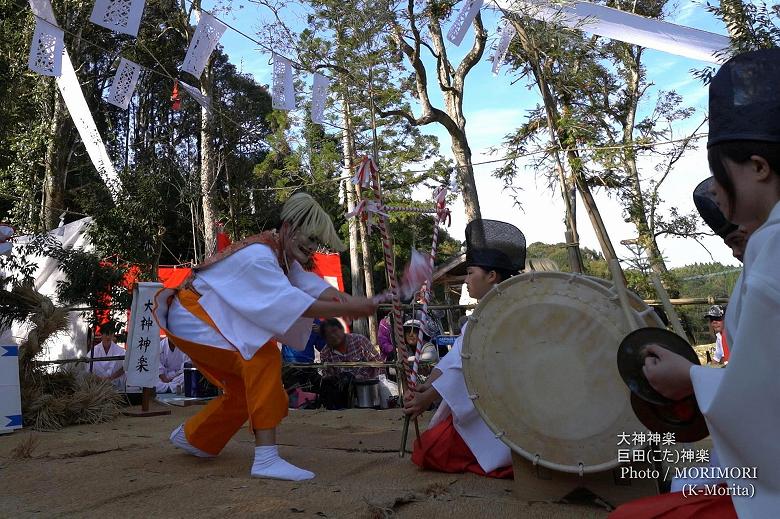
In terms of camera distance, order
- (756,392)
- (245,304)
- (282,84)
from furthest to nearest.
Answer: (282,84)
(245,304)
(756,392)

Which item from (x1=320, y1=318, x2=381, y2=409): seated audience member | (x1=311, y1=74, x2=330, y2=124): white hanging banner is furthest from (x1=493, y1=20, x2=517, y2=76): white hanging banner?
(x1=320, y1=318, x2=381, y2=409): seated audience member

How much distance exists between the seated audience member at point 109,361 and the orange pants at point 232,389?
14.6 feet

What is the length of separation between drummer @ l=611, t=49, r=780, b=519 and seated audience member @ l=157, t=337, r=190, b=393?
7.82 m

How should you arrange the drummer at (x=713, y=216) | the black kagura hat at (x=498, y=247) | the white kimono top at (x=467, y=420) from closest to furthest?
1. the drummer at (x=713, y=216)
2. the white kimono top at (x=467, y=420)
3. the black kagura hat at (x=498, y=247)

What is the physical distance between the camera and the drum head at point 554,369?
7.40 ft

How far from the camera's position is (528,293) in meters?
2.42

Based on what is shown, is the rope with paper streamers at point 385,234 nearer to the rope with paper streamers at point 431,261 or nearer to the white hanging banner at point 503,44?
the rope with paper streamers at point 431,261

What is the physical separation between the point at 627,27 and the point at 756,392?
28.9 feet

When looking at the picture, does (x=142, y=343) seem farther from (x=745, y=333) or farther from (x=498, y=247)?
(x=745, y=333)

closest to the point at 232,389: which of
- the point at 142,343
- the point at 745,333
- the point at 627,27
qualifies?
the point at 745,333

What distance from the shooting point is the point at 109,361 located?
7.65 meters

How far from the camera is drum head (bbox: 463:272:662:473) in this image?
2.26 meters

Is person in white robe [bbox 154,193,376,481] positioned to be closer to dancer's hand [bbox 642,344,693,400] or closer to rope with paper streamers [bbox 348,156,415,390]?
rope with paper streamers [bbox 348,156,415,390]

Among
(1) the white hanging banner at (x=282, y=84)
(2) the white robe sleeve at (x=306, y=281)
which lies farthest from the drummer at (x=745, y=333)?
(1) the white hanging banner at (x=282, y=84)
